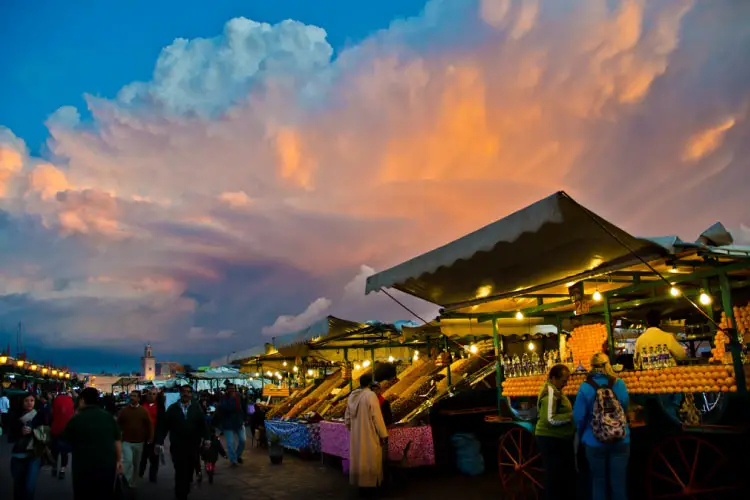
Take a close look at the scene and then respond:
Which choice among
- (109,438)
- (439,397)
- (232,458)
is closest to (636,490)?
(439,397)

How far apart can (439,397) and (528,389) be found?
274 cm

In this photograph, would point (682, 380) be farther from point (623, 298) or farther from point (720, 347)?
point (623, 298)

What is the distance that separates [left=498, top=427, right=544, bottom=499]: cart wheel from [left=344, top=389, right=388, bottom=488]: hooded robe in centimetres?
167

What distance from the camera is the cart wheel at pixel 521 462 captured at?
7.14 meters

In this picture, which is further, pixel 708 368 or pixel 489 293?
pixel 489 293

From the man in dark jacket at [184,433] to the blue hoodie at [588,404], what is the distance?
536 centimetres

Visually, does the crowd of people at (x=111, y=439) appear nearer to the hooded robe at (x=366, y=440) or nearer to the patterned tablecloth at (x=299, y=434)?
the patterned tablecloth at (x=299, y=434)

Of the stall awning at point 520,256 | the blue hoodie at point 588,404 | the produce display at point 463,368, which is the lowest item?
the blue hoodie at point 588,404

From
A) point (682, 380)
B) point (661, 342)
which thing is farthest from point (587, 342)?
point (682, 380)

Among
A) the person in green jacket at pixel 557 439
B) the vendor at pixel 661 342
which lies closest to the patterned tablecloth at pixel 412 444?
the person in green jacket at pixel 557 439

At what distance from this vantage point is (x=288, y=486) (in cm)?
982

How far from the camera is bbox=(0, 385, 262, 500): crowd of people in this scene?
5707mm

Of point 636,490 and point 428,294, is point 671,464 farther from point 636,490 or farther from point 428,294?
point 428,294

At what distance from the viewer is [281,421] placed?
1463 centimetres
